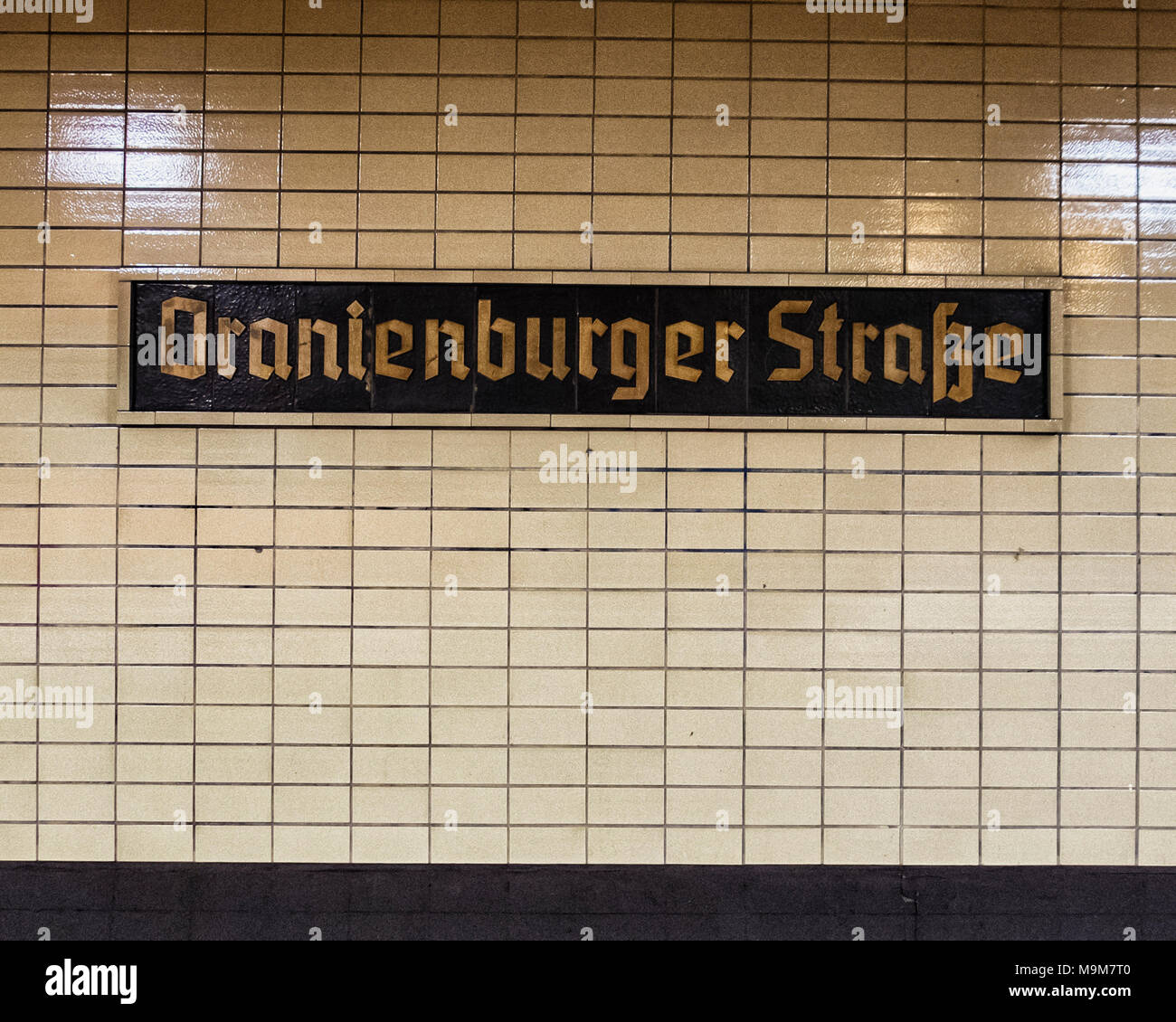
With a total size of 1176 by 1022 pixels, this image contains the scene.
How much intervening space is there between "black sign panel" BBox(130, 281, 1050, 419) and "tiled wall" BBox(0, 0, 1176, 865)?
0.12 m

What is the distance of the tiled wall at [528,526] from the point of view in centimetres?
398

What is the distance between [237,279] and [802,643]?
107 inches

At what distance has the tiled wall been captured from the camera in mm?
3982

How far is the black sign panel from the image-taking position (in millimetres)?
3969

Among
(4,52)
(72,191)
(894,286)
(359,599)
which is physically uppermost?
(4,52)

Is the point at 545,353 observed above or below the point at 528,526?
above

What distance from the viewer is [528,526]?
3998mm

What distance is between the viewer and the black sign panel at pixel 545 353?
397 centimetres

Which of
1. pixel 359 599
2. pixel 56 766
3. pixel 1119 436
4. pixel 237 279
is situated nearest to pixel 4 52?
pixel 237 279

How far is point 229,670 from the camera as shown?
3.99 m

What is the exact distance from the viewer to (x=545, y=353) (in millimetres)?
3979

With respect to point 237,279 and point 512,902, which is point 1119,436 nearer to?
point 512,902

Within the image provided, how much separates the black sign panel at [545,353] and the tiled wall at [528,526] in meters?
0.12

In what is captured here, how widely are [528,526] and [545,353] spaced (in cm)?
70
